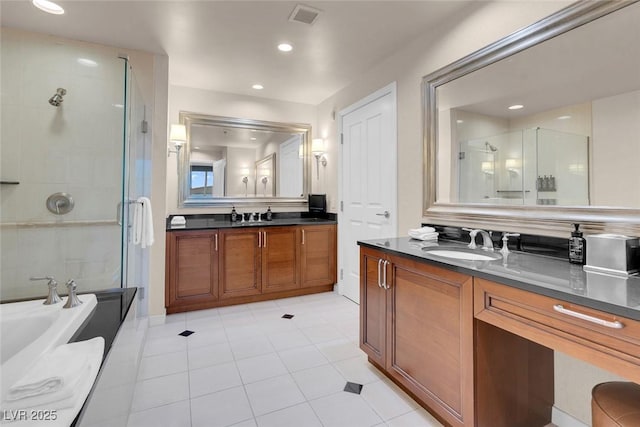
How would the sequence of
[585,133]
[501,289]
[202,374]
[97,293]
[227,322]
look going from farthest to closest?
[227,322], [202,374], [97,293], [585,133], [501,289]

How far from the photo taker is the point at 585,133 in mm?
1451

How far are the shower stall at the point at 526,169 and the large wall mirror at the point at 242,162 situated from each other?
2.43 metres

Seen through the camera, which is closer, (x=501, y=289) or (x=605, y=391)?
(x=605, y=391)

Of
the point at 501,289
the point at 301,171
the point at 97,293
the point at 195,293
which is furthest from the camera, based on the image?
the point at 301,171

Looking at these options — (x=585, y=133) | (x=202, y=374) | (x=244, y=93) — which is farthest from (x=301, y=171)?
(x=585, y=133)

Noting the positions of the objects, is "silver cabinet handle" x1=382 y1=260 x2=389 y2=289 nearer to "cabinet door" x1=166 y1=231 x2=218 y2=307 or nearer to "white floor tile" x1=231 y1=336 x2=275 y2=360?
"white floor tile" x1=231 y1=336 x2=275 y2=360

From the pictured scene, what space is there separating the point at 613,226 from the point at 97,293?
2.76 metres

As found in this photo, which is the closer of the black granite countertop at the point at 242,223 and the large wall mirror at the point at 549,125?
the large wall mirror at the point at 549,125

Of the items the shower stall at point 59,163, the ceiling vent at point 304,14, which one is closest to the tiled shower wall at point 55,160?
the shower stall at point 59,163

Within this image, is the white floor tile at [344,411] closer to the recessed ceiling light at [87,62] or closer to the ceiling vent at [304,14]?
the ceiling vent at [304,14]

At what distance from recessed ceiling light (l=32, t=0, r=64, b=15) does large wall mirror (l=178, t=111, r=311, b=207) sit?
1.41m

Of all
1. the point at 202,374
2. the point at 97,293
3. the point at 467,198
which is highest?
the point at 467,198

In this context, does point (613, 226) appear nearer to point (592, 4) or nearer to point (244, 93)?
point (592, 4)

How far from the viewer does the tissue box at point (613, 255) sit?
46.1 inches
